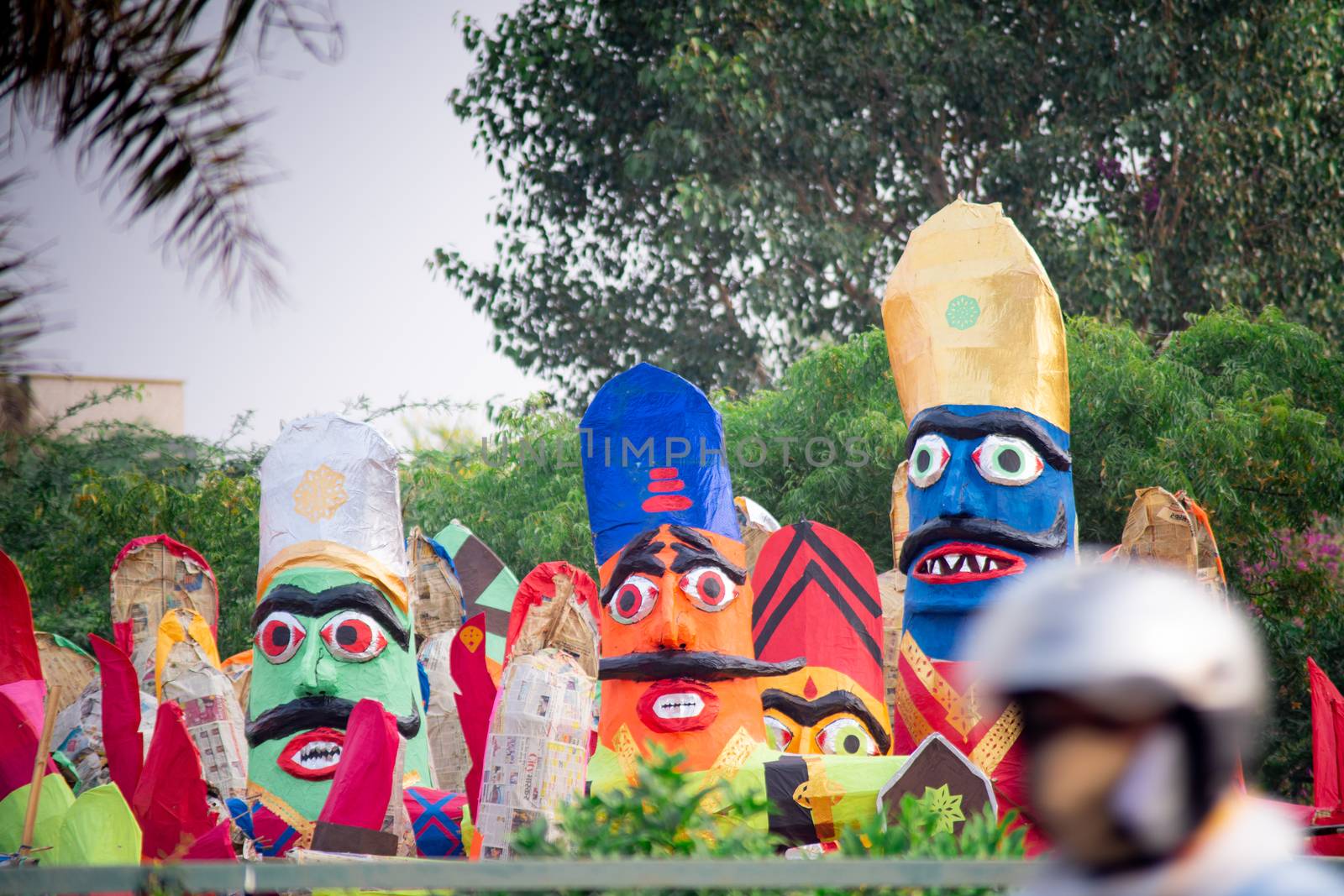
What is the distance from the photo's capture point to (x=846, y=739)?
19.6 ft

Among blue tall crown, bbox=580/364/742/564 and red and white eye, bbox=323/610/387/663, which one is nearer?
blue tall crown, bbox=580/364/742/564

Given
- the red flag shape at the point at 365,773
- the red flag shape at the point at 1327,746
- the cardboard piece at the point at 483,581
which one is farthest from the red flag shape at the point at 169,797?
the red flag shape at the point at 1327,746

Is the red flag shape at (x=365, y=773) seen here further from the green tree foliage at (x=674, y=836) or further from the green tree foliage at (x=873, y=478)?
the green tree foliage at (x=873, y=478)

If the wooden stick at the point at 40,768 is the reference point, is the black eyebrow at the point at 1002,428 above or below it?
above

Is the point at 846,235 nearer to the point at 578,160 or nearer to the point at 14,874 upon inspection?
the point at 578,160

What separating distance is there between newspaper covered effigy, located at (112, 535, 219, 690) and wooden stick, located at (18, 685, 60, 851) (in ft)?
8.40

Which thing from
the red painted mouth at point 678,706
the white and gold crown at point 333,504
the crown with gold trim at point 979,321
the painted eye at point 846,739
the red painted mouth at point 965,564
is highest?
the crown with gold trim at point 979,321

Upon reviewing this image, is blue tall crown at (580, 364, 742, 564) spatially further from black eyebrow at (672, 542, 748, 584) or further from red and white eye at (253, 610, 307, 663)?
red and white eye at (253, 610, 307, 663)

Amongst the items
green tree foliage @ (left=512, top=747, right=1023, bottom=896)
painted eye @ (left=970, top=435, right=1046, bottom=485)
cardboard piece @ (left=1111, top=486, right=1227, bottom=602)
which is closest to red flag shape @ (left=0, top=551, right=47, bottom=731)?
green tree foliage @ (left=512, top=747, right=1023, bottom=896)

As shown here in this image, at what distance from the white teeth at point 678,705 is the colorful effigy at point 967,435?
96 centimetres

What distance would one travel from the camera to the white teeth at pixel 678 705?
540cm

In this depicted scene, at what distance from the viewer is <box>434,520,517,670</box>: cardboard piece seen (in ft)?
26.7

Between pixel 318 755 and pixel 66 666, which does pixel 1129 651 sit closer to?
pixel 318 755

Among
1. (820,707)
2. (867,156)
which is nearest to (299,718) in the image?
(820,707)
